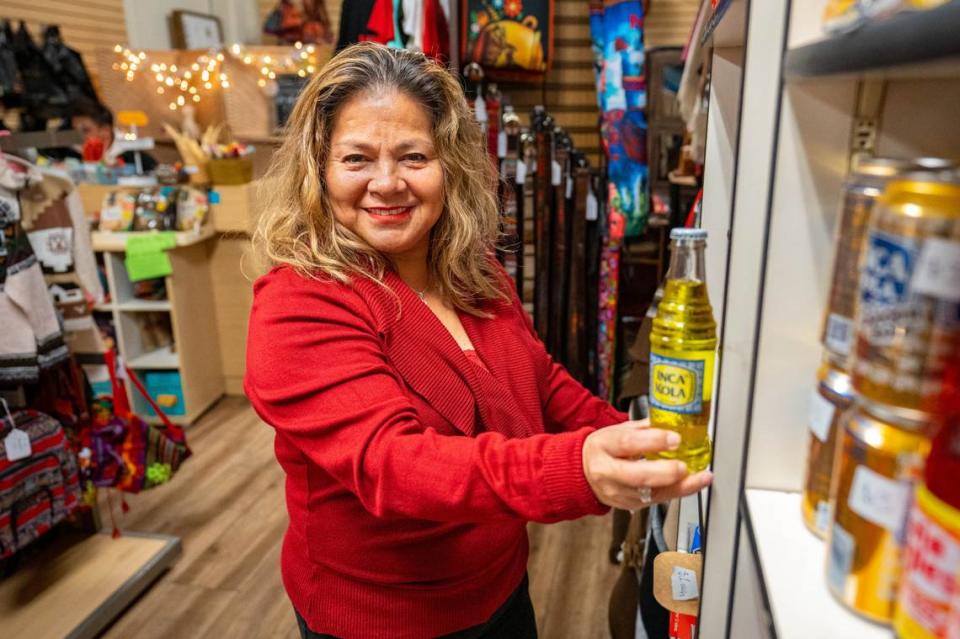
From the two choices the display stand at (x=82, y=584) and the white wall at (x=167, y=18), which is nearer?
the display stand at (x=82, y=584)

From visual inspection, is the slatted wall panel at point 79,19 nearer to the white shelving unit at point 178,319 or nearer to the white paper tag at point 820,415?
the white shelving unit at point 178,319

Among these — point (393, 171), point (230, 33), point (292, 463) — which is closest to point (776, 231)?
point (393, 171)

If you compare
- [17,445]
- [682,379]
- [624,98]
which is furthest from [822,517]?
[624,98]

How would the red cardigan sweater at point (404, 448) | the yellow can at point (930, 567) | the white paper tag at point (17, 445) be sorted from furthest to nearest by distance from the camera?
the white paper tag at point (17, 445)
the red cardigan sweater at point (404, 448)
the yellow can at point (930, 567)

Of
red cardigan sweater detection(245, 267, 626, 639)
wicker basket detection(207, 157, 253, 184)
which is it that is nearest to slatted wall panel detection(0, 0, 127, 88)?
wicker basket detection(207, 157, 253, 184)

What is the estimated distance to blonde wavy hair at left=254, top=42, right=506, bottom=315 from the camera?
1.20 metres

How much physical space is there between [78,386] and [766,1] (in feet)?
8.59

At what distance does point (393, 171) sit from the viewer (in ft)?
3.98

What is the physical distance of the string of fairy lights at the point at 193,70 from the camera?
4.83 metres

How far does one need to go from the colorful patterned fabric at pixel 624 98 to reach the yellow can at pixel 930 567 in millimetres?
3553

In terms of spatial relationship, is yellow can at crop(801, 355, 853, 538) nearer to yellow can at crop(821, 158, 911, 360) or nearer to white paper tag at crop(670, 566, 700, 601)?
yellow can at crop(821, 158, 911, 360)

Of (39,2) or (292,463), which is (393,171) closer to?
(292,463)

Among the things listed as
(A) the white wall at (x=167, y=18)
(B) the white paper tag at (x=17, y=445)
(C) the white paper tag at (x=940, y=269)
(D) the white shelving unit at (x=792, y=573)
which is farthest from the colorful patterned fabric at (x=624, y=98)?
(A) the white wall at (x=167, y=18)

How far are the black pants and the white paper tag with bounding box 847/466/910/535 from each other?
3.15 ft
